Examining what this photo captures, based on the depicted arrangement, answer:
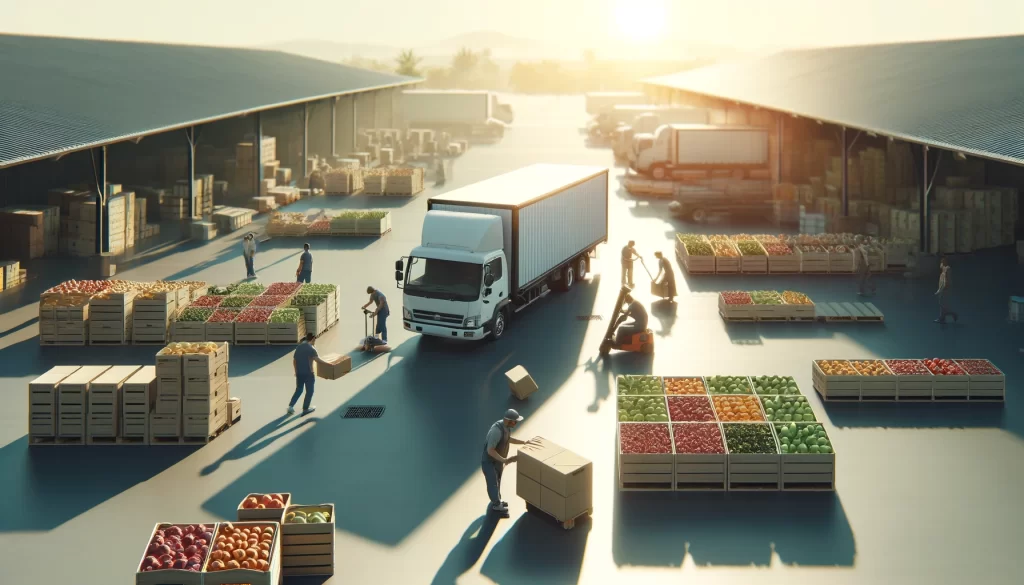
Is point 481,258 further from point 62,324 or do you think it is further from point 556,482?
point 62,324

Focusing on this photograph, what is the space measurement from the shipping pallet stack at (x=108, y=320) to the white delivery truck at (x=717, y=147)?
3179 centimetres

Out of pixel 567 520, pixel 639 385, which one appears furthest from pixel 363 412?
pixel 567 520

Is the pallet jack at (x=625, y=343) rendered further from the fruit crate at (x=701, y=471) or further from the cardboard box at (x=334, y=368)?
the fruit crate at (x=701, y=471)

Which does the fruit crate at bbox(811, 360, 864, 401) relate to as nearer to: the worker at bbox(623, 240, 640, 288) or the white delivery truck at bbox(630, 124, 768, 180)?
the worker at bbox(623, 240, 640, 288)

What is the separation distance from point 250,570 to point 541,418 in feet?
26.8

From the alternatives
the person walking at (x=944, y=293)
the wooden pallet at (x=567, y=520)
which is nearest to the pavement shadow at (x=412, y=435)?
the wooden pallet at (x=567, y=520)

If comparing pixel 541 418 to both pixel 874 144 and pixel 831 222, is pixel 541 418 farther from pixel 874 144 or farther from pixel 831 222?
pixel 874 144

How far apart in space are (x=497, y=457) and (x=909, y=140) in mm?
20018

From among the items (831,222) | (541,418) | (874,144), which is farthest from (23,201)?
(874,144)

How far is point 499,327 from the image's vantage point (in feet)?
81.0

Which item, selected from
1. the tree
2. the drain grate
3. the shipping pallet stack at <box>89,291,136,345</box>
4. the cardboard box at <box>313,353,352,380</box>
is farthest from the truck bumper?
the tree

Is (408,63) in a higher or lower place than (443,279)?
higher

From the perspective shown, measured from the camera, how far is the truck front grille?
2339 centimetres

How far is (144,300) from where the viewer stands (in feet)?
80.1
